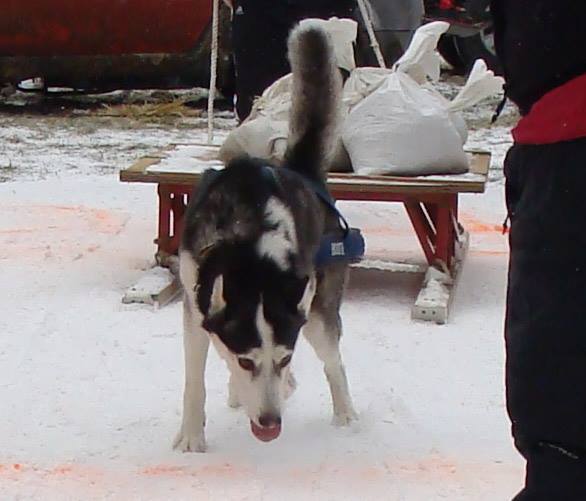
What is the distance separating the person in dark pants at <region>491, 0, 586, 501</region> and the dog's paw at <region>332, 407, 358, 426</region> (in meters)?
1.34

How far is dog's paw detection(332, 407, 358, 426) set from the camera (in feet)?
9.48

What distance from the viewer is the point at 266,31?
185 inches

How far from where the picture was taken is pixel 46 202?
550 cm

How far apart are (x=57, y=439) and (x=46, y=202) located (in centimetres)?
288

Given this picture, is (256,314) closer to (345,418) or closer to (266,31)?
(345,418)

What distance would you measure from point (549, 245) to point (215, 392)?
1721 millimetres

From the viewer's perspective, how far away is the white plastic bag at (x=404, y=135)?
13.6 feet

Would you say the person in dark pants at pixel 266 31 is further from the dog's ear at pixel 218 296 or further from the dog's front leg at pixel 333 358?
the dog's ear at pixel 218 296

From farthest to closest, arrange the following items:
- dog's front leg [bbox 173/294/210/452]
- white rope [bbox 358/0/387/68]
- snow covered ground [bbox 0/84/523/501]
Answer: white rope [bbox 358/0/387/68] < dog's front leg [bbox 173/294/210/452] < snow covered ground [bbox 0/84/523/501]

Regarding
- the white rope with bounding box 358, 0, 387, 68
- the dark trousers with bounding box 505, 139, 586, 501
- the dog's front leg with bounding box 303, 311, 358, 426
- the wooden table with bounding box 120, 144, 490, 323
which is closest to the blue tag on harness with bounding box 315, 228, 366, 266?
the dog's front leg with bounding box 303, 311, 358, 426

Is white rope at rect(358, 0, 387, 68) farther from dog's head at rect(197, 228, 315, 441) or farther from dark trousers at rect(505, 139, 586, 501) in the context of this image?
dark trousers at rect(505, 139, 586, 501)

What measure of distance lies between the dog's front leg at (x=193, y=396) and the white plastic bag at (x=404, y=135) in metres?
1.58

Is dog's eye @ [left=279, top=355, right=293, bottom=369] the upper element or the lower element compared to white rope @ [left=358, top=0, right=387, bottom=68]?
lower

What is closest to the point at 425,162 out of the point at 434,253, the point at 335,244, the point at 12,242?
the point at 434,253
